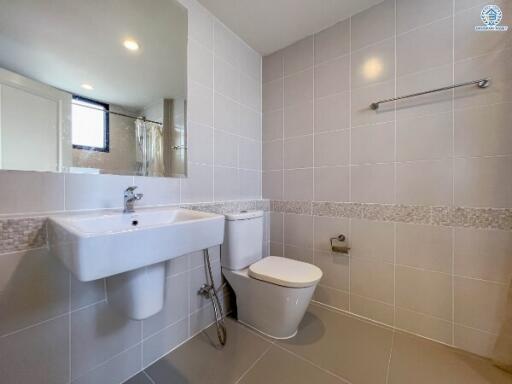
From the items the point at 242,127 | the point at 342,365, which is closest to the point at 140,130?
the point at 242,127

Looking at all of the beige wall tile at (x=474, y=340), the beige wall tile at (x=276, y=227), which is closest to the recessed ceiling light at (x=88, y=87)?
the beige wall tile at (x=276, y=227)

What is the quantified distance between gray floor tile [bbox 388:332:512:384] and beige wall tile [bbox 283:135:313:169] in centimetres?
131

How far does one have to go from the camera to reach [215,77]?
1541 millimetres

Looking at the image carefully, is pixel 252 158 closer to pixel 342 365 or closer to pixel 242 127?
pixel 242 127

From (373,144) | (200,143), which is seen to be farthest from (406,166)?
(200,143)

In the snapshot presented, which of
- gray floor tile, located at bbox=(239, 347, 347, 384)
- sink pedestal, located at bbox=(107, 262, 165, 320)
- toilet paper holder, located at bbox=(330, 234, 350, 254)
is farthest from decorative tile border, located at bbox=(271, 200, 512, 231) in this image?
sink pedestal, located at bbox=(107, 262, 165, 320)

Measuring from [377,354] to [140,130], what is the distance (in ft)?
6.03

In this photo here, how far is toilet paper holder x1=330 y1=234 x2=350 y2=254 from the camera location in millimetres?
1567

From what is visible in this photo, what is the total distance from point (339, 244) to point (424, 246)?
0.51 m

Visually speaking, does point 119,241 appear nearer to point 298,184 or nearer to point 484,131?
point 298,184

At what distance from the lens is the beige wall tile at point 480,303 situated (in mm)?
1138

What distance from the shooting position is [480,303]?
1.18 metres

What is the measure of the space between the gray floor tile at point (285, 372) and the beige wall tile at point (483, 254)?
3.04ft

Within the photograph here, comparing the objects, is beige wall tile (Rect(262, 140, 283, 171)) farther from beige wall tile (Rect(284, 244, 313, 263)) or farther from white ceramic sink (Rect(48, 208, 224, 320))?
white ceramic sink (Rect(48, 208, 224, 320))
